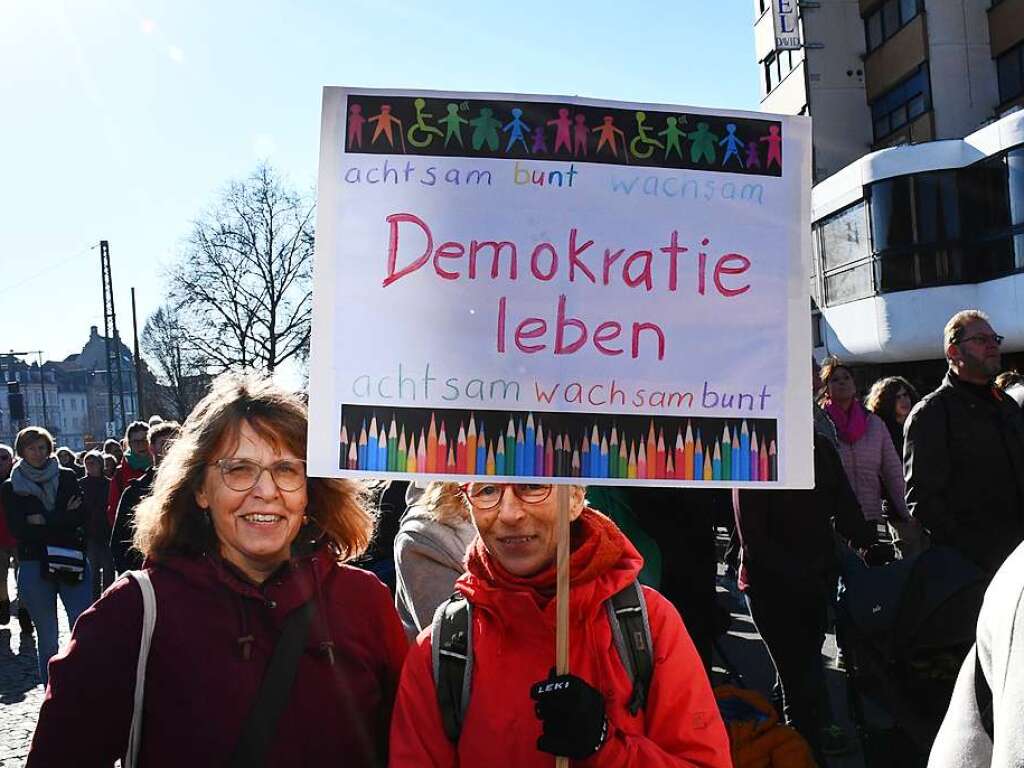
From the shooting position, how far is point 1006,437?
475cm

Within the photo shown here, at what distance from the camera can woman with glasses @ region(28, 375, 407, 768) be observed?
2092mm

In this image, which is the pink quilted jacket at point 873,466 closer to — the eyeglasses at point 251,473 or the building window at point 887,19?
the eyeglasses at point 251,473

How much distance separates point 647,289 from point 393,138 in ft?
2.07

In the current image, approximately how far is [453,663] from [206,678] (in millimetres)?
515

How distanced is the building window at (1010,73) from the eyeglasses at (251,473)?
2466cm

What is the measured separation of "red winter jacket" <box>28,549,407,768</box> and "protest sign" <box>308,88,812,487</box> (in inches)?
15.5

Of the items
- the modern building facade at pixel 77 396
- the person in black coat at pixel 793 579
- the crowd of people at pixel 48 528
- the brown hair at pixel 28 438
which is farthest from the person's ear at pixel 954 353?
the modern building facade at pixel 77 396

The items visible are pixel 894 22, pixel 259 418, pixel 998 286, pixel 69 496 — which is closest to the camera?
pixel 259 418

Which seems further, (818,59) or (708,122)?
(818,59)

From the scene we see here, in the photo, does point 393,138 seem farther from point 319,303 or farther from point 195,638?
point 195,638

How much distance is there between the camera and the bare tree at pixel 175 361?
123 ft

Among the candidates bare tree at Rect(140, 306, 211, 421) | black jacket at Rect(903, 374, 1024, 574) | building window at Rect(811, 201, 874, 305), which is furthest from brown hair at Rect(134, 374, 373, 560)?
bare tree at Rect(140, 306, 211, 421)

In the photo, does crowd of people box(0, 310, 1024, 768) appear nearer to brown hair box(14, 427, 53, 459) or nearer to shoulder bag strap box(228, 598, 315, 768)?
shoulder bag strap box(228, 598, 315, 768)

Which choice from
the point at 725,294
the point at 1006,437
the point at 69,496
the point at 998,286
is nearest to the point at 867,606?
the point at 1006,437
